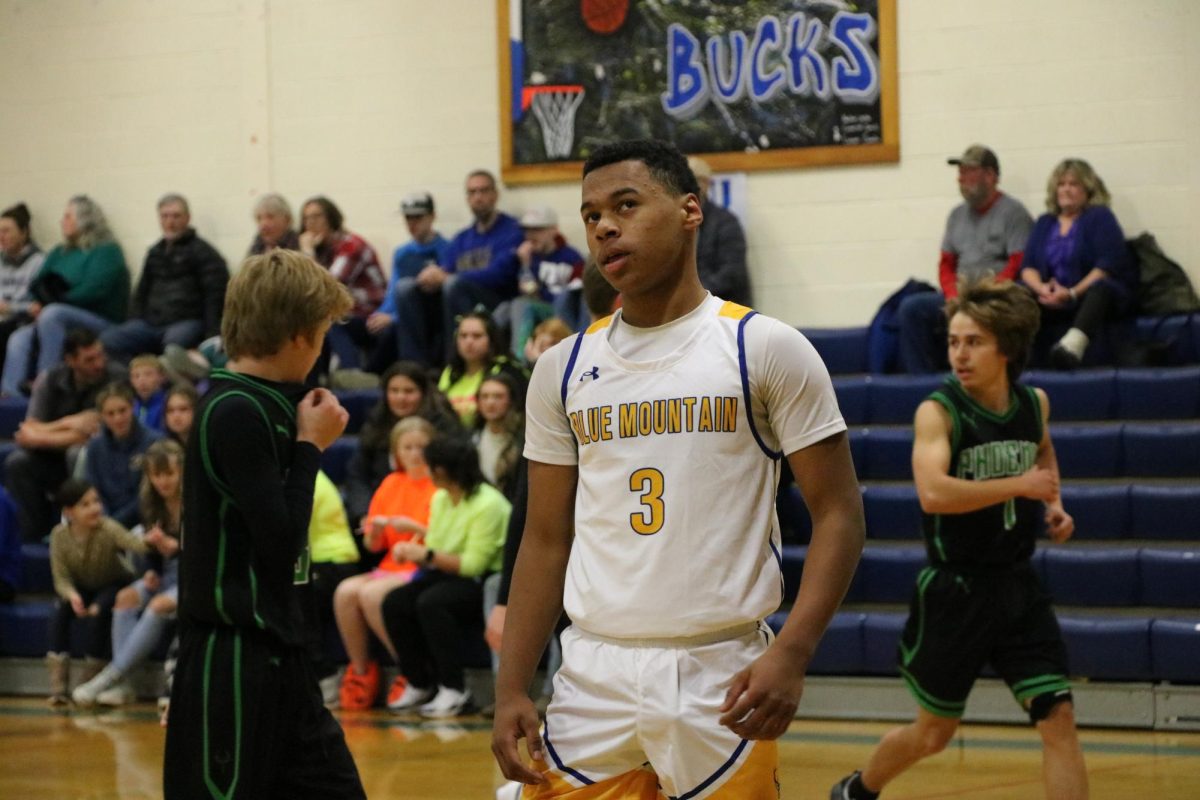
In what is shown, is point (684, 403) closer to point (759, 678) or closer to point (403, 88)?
point (759, 678)

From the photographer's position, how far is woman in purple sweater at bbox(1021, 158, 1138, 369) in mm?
8961

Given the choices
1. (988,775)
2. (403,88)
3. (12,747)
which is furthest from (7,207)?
(988,775)

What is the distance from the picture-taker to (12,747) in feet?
23.2

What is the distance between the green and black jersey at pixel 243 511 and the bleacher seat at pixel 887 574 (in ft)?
16.0

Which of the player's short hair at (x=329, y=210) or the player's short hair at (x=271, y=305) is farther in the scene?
the player's short hair at (x=329, y=210)

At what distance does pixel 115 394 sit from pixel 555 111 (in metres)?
3.62

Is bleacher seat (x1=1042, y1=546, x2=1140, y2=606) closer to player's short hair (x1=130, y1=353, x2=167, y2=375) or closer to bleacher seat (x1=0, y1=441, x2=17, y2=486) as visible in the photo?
player's short hair (x1=130, y1=353, x2=167, y2=375)

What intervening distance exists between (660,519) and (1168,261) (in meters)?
7.55

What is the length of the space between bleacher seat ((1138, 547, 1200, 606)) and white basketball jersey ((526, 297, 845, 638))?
512cm

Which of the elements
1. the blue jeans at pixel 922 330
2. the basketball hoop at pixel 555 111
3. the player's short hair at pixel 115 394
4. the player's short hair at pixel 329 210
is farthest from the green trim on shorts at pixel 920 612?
the player's short hair at pixel 329 210

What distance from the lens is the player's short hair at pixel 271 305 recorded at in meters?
3.28

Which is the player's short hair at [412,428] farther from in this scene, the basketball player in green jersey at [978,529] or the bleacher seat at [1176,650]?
the basketball player in green jersey at [978,529]

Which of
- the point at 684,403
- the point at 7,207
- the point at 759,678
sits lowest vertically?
the point at 759,678

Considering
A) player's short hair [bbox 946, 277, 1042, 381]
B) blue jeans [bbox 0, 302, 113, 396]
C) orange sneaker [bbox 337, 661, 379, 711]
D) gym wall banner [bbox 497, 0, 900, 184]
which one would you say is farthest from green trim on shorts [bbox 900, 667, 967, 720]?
blue jeans [bbox 0, 302, 113, 396]
